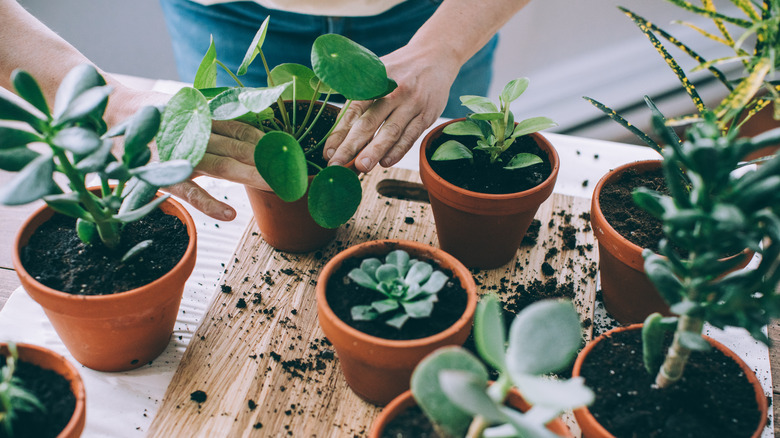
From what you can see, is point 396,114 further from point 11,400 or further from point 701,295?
point 11,400

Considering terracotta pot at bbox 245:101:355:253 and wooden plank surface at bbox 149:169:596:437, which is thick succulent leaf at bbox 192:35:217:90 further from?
wooden plank surface at bbox 149:169:596:437

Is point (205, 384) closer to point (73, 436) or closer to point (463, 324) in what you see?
point (73, 436)

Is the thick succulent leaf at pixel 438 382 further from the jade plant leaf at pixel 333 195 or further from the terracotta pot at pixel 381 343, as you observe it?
the jade plant leaf at pixel 333 195

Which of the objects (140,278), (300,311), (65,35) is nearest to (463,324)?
(300,311)

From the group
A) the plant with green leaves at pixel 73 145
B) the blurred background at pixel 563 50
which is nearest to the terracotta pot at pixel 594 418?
the plant with green leaves at pixel 73 145

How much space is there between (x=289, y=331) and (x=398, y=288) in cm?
27

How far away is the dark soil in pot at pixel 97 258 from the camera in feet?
2.56

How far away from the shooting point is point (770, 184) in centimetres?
50

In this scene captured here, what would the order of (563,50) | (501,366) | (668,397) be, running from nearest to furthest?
(501,366) → (668,397) → (563,50)

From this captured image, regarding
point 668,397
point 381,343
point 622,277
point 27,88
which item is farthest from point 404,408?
point 27,88

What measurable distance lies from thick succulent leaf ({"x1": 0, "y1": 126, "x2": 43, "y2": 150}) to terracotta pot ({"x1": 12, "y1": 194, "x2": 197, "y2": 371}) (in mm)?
210

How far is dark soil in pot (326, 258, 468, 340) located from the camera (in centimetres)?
74

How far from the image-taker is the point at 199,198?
0.94 metres

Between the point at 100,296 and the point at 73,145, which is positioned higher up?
the point at 73,145
